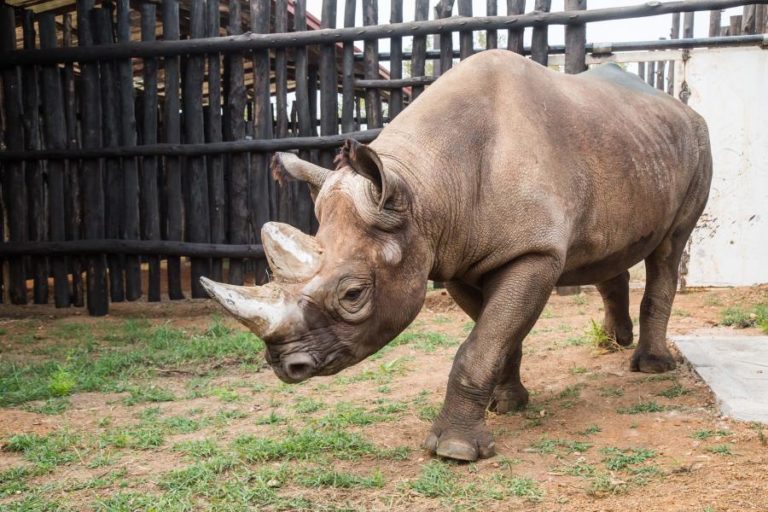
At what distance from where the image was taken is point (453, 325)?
324 inches

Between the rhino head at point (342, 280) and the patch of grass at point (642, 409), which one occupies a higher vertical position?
the rhino head at point (342, 280)

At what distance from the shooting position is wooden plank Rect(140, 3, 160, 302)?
30.9ft

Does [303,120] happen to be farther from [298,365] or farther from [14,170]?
[298,365]

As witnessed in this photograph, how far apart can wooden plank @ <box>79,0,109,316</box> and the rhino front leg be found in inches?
252

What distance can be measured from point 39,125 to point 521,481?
27.0ft

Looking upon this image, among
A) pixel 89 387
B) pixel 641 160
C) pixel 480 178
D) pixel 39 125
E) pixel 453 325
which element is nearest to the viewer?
pixel 480 178

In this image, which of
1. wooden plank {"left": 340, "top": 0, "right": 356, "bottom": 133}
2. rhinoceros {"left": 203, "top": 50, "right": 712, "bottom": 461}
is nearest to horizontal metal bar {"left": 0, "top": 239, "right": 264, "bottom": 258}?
wooden plank {"left": 340, "top": 0, "right": 356, "bottom": 133}

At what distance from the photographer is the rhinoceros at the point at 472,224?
12.2 feet

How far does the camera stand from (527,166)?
4336 mm

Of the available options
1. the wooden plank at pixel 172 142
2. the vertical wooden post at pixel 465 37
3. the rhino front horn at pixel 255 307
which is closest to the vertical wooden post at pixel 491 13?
the vertical wooden post at pixel 465 37

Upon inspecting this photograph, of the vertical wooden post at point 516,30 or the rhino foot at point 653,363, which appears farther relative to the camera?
the vertical wooden post at point 516,30

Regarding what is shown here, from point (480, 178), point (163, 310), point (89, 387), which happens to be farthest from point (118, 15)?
point (480, 178)

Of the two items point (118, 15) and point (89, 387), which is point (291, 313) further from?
point (118, 15)

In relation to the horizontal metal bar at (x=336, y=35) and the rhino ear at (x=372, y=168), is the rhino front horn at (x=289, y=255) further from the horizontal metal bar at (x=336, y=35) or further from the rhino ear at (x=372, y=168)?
the horizontal metal bar at (x=336, y=35)
